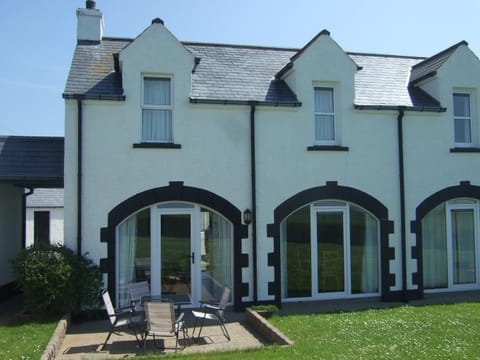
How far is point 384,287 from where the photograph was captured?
1306 centimetres

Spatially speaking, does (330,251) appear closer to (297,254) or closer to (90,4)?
(297,254)

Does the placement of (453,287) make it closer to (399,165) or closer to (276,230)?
(399,165)

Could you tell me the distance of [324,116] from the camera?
43.6 ft

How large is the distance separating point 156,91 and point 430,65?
850 centimetres

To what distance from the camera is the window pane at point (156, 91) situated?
481 inches

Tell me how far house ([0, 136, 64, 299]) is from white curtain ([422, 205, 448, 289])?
10.3 m

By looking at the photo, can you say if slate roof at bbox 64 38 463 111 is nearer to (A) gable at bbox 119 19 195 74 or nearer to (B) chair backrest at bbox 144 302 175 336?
(A) gable at bbox 119 19 195 74

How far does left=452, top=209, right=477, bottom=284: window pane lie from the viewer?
46.5ft

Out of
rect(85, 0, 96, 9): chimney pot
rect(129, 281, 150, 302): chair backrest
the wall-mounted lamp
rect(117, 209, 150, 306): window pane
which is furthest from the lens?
rect(85, 0, 96, 9): chimney pot

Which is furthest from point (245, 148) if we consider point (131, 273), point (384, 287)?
point (384, 287)

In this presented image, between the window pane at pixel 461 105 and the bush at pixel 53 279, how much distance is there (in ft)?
37.1

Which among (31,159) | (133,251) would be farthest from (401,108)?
(31,159)

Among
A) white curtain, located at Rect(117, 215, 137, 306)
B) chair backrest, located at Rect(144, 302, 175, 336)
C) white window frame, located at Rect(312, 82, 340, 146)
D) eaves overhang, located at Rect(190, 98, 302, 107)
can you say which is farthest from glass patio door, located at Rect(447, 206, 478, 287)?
chair backrest, located at Rect(144, 302, 175, 336)

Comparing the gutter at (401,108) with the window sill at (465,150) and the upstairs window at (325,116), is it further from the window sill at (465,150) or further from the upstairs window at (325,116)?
the window sill at (465,150)
